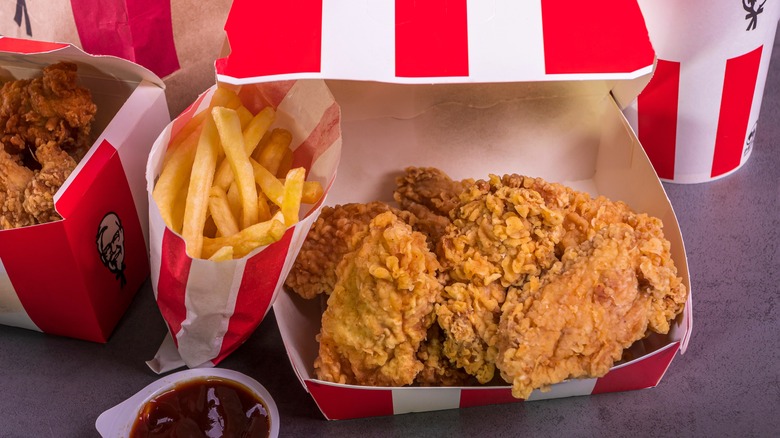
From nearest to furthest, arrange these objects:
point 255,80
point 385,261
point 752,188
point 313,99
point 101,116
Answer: point 385,261 → point 255,80 → point 313,99 → point 101,116 → point 752,188

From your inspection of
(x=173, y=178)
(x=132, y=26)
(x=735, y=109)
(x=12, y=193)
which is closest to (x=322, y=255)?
(x=173, y=178)

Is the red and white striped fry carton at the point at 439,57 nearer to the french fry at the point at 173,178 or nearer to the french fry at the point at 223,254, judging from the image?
the french fry at the point at 173,178

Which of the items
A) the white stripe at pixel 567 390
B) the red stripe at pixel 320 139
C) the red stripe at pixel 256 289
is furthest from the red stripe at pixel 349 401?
the red stripe at pixel 320 139

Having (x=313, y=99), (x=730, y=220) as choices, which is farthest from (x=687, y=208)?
(x=313, y=99)

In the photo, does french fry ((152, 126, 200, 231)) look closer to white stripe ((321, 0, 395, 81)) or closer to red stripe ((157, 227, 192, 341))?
red stripe ((157, 227, 192, 341))

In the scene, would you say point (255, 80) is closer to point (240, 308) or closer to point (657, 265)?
point (240, 308)

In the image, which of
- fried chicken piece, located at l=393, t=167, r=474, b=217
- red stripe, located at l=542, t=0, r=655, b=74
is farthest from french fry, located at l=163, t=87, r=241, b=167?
red stripe, located at l=542, t=0, r=655, b=74

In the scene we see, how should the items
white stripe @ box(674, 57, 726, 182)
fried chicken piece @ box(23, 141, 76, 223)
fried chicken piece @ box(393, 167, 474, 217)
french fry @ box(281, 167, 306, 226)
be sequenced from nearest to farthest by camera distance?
french fry @ box(281, 167, 306, 226)
fried chicken piece @ box(23, 141, 76, 223)
fried chicken piece @ box(393, 167, 474, 217)
white stripe @ box(674, 57, 726, 182)
